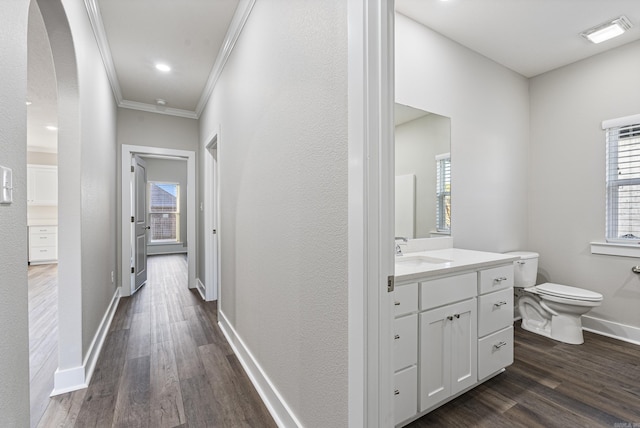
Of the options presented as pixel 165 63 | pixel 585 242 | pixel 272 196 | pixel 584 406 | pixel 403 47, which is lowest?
pixel 584 406

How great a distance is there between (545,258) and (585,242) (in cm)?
39

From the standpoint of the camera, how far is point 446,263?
1.82 meters

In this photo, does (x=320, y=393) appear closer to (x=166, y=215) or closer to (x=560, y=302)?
(x=560, y=302)

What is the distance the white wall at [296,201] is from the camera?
1186 mm

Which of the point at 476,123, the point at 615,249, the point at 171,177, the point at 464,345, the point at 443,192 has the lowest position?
the point at 464,345

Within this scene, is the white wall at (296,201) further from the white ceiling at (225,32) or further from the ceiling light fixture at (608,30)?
the ceiling light fixture at (608,30)

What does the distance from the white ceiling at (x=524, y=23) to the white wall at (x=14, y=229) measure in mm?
2218

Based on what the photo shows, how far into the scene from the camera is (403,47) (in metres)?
2.28

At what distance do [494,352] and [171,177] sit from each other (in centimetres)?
824

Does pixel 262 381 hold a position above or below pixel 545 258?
below

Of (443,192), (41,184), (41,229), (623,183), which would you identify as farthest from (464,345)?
(41,184)

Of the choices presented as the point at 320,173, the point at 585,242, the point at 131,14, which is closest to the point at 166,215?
the point at 131,14

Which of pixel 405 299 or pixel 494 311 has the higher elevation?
pixel 405 299

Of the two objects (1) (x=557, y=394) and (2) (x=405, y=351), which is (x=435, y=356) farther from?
(1) (x=557, y=394)
